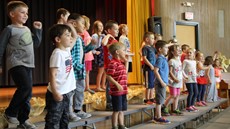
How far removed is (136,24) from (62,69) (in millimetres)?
7123

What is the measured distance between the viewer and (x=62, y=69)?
271 cm

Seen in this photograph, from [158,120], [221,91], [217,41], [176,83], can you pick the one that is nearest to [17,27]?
[158,120]

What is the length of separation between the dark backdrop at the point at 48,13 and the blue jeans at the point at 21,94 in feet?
20.3

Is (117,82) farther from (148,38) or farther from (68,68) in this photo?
(148,38)

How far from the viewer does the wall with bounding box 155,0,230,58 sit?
9.90 meters

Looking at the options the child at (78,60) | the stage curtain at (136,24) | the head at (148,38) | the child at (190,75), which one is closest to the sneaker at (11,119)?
the child at (78,60)

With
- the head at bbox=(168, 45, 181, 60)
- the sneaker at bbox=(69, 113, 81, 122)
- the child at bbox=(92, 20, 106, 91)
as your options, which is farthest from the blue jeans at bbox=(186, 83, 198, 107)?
the sneaker at bbox=(69, 113, 81, 122)

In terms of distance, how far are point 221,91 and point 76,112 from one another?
20.7ft

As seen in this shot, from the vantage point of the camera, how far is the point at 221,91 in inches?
355

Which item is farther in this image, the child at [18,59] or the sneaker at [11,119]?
the sneaker at [11,119]

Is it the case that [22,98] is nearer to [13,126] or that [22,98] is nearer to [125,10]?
[13,126]

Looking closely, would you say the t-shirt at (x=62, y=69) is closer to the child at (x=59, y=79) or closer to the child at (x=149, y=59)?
the child at (x=59, y=79)

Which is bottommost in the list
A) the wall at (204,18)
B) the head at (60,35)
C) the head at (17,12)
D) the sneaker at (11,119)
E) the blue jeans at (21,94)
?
the sneaker at (11,119)

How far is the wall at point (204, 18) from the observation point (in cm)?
990
